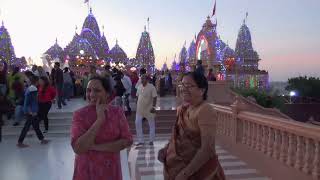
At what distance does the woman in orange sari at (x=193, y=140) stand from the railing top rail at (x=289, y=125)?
2431mm

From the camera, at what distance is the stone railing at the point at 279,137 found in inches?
189

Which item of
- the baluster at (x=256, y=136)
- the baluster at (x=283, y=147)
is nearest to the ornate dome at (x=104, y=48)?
the baluster at (x=256, y=136)

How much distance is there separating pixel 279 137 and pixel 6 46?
32.3 metres

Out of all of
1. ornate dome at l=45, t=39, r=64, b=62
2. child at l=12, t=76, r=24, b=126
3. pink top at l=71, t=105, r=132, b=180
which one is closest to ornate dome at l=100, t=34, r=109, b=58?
ornate dome at l=45, t=39, r=64, b=62

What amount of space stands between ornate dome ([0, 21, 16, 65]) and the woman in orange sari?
3318 centimetres

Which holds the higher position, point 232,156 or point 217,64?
point 217,64

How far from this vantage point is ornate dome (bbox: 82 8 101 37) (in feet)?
128

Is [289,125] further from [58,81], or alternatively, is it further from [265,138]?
[58,81]

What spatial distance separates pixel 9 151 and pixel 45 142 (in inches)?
40.3

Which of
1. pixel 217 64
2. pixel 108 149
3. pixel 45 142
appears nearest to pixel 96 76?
pixel 108 149

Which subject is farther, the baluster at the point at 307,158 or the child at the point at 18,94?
the child at the point at 18,94

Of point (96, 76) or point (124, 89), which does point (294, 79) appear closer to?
point (124, 89)

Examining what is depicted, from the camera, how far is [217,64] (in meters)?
30.2

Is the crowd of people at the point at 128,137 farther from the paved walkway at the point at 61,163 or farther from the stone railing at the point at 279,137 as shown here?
the paved walkway at the point at 61,163
